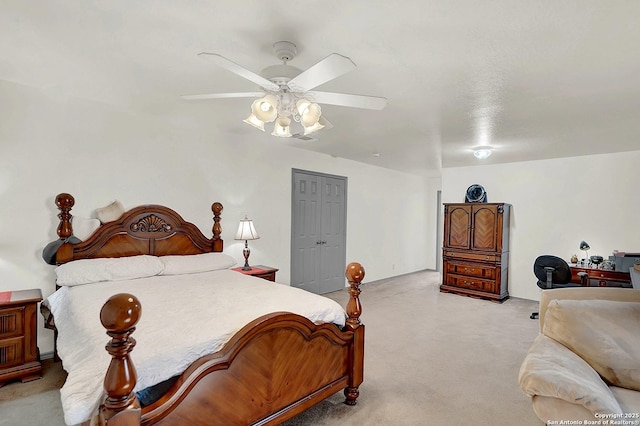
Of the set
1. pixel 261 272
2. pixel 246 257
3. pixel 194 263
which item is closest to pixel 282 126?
pixel 194 263

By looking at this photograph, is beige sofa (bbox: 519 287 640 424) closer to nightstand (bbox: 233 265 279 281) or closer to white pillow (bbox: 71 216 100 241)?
nightstand (bbox: 233 265 279 281)

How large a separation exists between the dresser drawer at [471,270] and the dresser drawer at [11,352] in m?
5.57

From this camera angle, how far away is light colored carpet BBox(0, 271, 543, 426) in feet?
7.07

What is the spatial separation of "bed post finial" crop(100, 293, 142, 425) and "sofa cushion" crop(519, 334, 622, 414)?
1.70 m

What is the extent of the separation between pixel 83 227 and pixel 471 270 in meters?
5.37

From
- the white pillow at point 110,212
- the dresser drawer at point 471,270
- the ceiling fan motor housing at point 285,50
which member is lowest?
the dresser drawer at point 471,270

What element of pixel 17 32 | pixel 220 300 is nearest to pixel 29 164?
pixel 17 32

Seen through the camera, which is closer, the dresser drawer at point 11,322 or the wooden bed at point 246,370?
the wooden bed at point 246,370

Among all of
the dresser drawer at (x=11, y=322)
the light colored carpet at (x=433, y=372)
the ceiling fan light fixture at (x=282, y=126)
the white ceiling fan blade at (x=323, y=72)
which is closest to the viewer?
the white ceiling fan blade at (x=323, y=72)

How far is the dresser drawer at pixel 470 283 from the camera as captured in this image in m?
5.23

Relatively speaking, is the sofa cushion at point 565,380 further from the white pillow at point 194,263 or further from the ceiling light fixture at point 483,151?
the ceiling light fixture at point 483,151

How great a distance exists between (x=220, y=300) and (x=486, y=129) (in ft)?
10.5

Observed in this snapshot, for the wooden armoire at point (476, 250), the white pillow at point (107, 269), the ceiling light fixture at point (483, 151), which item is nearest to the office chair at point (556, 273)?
the wooden armoire at point (476, 250)

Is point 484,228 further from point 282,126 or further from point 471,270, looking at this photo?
point 282,126
